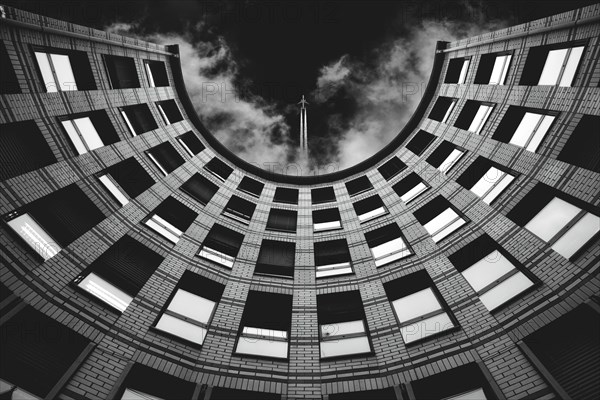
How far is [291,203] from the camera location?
19281 mm

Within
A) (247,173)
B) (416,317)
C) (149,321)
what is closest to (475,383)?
(416,317)

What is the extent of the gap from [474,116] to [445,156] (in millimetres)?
2269

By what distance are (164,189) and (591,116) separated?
15355 mm

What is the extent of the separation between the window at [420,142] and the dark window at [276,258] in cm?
926

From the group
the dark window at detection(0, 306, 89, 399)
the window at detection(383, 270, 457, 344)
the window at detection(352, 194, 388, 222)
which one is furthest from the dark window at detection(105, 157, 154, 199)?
the window at detection(383, 270, 457, 344)

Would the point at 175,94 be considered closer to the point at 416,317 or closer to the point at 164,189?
the point at 164,189

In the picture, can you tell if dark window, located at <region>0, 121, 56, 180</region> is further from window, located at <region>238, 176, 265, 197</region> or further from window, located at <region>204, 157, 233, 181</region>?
window, located at <region>238, 176, 265, 197</region>

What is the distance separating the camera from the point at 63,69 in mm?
11523

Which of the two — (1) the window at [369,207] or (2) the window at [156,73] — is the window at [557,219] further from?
(2) the window at [156,73]

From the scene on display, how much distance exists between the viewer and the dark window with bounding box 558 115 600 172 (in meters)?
9.05

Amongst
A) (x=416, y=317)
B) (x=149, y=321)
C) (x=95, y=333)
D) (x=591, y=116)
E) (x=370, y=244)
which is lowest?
(x=95, y=333)

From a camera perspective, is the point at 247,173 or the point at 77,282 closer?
the point at 77,282

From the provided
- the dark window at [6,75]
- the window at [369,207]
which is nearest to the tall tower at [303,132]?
the window at [369,207]

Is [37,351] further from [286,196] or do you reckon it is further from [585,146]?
[585,146]
